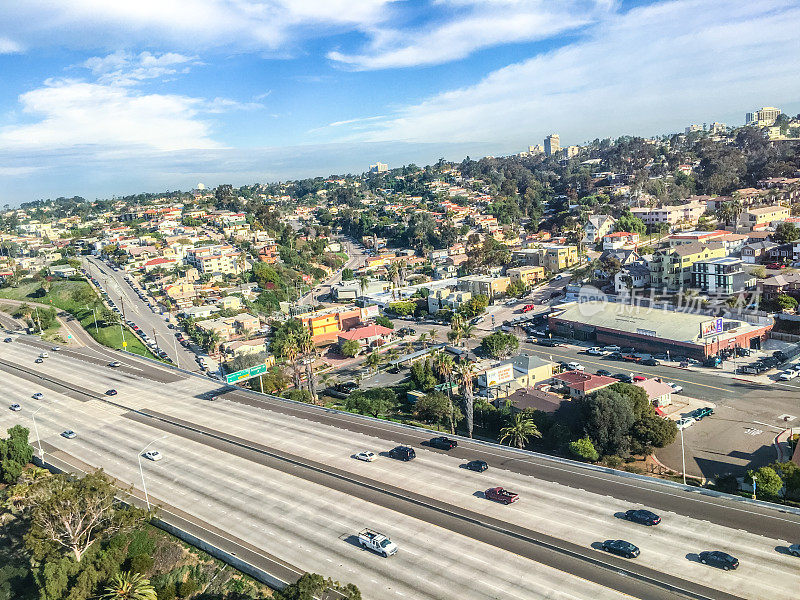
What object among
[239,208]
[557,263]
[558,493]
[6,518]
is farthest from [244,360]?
[239,208]

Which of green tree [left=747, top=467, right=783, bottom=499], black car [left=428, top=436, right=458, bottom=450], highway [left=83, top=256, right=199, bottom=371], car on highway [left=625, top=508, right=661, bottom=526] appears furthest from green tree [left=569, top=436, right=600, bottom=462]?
highway [left=83, top=256, right=199, bottom=371]

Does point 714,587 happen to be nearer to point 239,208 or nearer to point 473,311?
point 473,311

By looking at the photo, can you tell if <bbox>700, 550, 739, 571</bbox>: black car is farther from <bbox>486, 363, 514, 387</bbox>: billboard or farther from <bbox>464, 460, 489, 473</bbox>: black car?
<bbox>486, 363, 514, 387</bbox>: billboard

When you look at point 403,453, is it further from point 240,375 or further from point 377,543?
point 240,375

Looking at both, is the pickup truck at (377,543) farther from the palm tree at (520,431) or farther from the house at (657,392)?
the house at (657,392)

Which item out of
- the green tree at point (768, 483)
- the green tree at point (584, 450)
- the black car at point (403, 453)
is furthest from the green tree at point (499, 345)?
the green tree at point (768, 483)

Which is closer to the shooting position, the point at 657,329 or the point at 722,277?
the point at 657,329

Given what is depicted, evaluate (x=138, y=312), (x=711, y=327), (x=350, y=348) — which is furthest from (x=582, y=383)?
(x=138, y=312)

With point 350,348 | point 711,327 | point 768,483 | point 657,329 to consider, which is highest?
point 711,327
